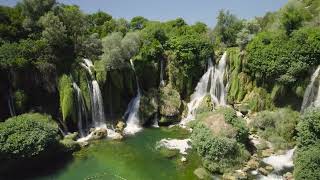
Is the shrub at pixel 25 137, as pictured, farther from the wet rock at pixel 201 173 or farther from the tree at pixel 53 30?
the wet rock at pixel 201 173

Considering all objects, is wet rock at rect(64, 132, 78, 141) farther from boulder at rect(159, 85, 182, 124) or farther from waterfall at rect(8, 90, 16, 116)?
boulder at rect(159, 85, 182, 124)

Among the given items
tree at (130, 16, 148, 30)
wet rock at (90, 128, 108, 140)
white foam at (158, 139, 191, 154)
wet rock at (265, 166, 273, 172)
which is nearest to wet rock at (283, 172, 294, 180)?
wet rock at (265, 166, 273, 172)

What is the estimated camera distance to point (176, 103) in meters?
45.7

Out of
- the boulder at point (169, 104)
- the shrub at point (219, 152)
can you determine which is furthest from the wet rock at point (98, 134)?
the shrub at point (219, 152)

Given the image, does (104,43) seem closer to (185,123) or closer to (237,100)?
(185,123)

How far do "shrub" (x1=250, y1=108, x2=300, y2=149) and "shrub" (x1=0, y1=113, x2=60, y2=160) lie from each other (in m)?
22.5

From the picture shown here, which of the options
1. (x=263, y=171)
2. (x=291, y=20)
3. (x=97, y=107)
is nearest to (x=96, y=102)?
(x=97, y=107)

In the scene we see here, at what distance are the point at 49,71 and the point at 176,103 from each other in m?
16.8

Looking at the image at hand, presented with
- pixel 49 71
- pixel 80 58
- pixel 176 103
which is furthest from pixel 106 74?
pixel 176 103

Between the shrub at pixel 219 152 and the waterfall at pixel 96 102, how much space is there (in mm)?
14481

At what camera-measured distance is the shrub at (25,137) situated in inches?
1182

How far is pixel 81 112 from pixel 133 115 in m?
7.33

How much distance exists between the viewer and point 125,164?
3369 cm

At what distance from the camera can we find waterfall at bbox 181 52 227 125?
46.8m
